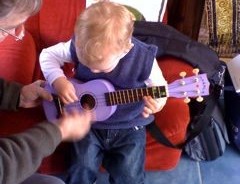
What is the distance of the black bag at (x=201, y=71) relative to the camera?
1391 mm

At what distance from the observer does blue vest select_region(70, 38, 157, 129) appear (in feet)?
3.96

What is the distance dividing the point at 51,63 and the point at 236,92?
73 cm

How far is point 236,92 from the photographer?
155cm

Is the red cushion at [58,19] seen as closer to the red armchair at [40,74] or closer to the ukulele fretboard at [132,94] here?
the red armchair at [40,74]

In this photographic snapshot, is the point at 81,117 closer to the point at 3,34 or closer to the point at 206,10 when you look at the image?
the point at 3,34

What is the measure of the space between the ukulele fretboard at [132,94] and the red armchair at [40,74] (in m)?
0.19

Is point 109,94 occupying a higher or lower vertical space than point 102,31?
lower

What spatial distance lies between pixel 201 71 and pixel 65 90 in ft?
1.58

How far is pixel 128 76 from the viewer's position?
3.99 feet

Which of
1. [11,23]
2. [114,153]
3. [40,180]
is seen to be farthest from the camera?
[114,153]

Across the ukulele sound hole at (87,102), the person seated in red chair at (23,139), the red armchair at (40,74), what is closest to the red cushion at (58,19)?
the red armchair at (40,74)


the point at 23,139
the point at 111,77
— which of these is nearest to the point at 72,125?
the point at 23,139

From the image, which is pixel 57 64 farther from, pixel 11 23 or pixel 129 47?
pixel 11 23

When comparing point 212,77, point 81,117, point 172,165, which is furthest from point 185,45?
point 81,117
